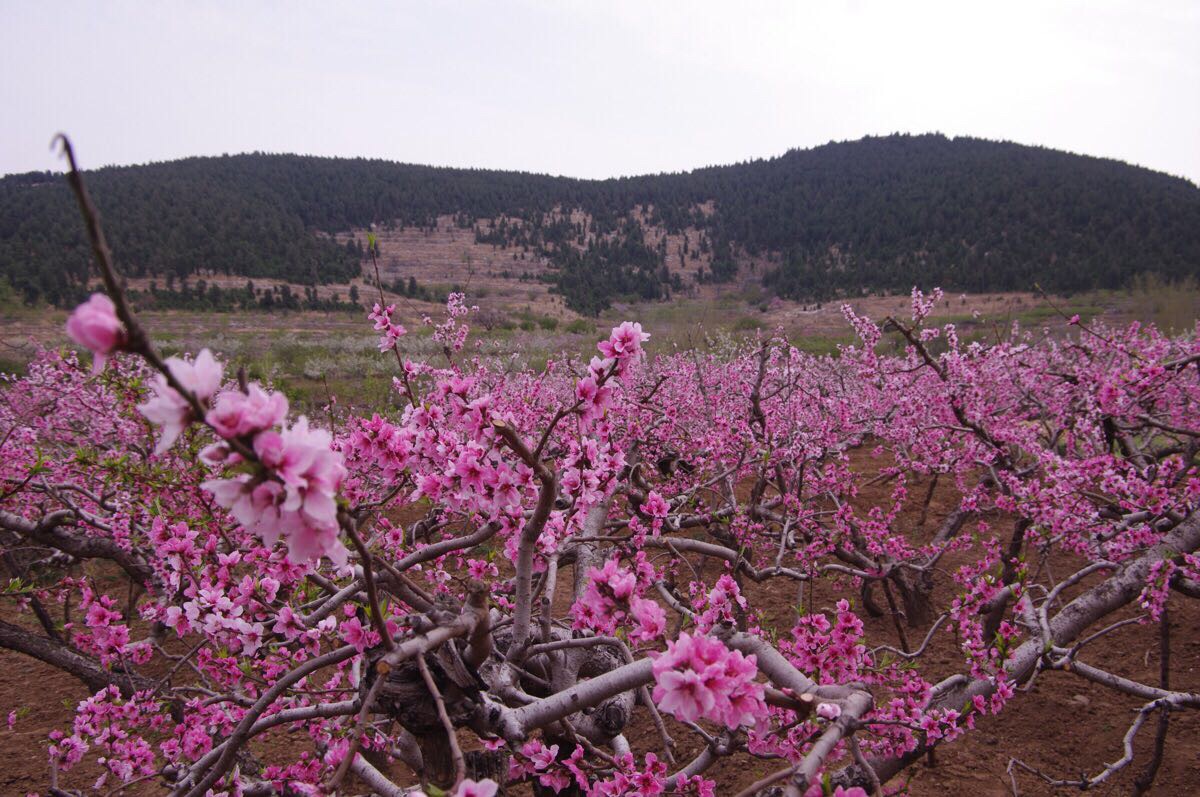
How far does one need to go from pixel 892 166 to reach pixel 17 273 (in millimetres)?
96783

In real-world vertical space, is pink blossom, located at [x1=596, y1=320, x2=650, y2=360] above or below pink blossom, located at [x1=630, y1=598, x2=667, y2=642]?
above

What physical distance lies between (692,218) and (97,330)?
292ft

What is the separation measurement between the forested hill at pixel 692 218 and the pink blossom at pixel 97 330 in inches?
1830

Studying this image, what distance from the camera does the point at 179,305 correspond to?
1785 inches

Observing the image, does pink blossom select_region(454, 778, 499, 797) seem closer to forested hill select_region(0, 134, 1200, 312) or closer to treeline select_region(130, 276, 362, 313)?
forested hill select_region(0, 134, 1200, 312)

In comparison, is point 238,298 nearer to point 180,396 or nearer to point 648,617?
point 648,617

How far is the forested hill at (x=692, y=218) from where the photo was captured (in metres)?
49.7

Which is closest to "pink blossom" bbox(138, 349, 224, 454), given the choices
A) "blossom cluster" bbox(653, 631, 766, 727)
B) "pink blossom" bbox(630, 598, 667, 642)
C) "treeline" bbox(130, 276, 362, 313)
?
"blossom cluster" bbox(653, 631, 766, 727)

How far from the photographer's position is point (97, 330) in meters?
0.75

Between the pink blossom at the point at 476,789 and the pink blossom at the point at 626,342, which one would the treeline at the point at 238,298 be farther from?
the pink blossom at the point at 476,789

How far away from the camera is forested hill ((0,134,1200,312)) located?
49.7m

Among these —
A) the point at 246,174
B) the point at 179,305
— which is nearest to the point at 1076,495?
the point at 179,305

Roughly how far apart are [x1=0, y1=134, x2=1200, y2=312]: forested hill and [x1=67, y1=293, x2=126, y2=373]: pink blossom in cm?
4648

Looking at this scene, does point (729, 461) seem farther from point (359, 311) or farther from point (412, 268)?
point (412, 268)
